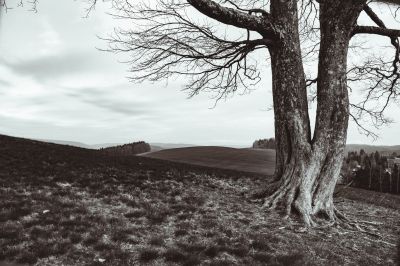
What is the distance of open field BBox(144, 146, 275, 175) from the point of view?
28.3 meters

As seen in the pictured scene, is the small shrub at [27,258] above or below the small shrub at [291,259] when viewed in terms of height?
above

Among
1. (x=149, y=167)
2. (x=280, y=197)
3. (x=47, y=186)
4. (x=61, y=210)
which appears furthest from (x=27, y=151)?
(x=280, y=197)

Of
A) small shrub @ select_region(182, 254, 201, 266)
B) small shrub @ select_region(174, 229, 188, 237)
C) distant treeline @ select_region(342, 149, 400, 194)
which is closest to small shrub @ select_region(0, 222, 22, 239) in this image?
small shrub @ select_region(174, 229, 188, 237)

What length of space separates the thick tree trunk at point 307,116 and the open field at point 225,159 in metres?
16.1

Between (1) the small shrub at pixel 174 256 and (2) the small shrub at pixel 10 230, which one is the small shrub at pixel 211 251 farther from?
(2) the small shrub at pixel 10 230

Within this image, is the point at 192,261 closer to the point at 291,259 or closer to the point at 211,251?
the point at 211,251

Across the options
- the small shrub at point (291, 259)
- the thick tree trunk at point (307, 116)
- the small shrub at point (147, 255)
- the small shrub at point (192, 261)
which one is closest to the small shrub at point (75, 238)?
the small shrub at point (147, 255)

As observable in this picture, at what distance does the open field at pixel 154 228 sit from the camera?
6.48 m

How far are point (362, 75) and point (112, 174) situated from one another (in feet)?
35.1

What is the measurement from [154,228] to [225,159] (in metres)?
24.3

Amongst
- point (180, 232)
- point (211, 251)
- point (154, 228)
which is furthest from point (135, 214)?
point (211, 251)

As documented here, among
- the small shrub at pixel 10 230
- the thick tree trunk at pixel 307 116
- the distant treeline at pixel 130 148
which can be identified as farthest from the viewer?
the distant treeline at pixel 130 148

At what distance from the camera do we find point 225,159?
32.0 meters

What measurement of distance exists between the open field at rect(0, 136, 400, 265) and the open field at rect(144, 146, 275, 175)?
601 inches
